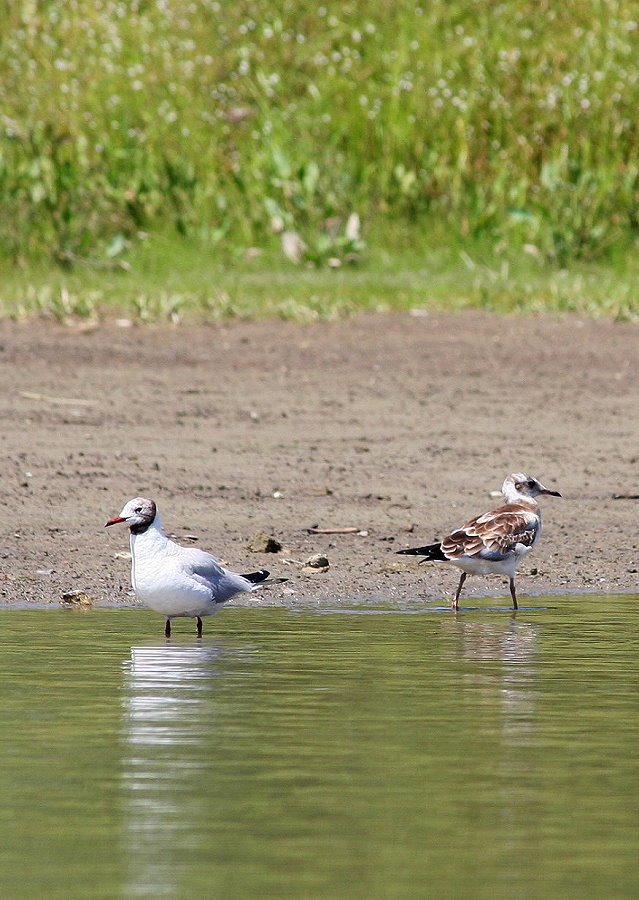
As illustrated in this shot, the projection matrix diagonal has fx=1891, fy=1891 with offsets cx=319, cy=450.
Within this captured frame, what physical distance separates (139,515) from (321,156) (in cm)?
930

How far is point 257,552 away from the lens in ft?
28.6

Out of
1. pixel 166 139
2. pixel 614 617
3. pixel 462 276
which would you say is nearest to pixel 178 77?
pixel 166 139

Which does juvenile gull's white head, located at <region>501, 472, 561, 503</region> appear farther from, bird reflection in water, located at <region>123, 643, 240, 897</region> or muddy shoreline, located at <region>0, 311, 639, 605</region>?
bird reflection in water, located at <region>123, 643, 240, 897</region>

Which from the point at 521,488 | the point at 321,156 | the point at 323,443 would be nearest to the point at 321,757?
the point at 521,488

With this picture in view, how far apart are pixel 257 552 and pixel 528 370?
165 inches

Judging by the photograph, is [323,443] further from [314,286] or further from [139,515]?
[314,286]

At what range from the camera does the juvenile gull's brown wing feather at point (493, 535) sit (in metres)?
8.05

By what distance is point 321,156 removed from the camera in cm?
1628

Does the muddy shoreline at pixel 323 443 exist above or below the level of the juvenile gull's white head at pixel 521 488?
below

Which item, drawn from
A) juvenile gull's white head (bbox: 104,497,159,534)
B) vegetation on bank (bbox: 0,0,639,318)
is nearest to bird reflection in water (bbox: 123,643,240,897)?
juvenile gull's white head (bbox: 104,497,159,534)

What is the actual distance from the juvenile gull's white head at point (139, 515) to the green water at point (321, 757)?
39cm

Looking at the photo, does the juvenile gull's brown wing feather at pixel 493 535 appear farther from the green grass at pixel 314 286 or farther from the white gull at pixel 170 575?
the green grass at pixel 314 286

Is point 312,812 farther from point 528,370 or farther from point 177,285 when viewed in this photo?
point 177,285

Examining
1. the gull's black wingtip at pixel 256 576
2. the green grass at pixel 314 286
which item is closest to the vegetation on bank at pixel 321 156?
the green grass at pixel 314 286
